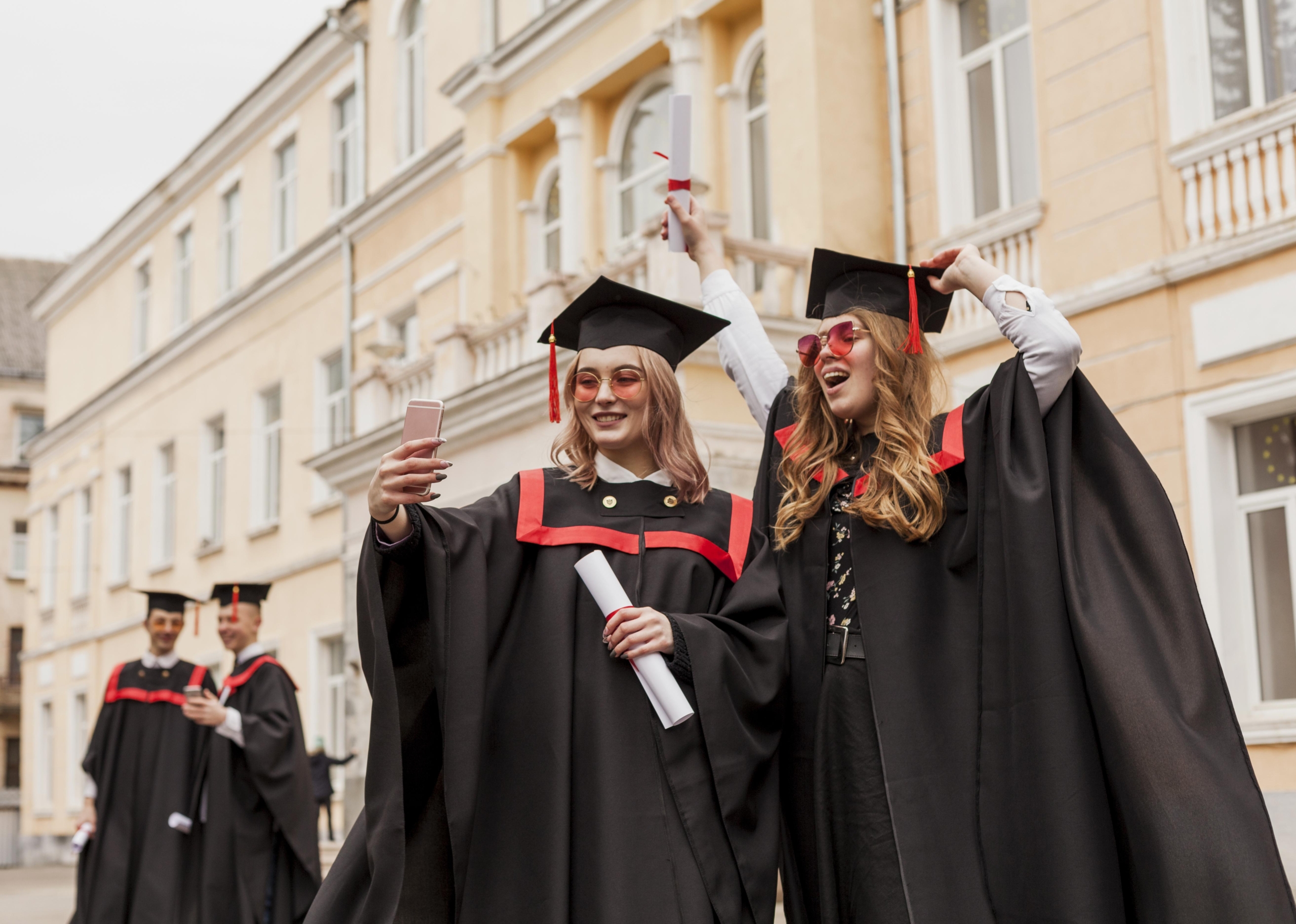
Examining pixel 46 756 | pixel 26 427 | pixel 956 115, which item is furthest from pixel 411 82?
pixel 26 427

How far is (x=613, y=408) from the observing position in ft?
13.4

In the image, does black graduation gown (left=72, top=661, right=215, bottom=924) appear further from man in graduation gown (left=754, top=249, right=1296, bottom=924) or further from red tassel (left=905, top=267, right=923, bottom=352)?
red tassel (left=905, top=267, right=923, bottom=352)

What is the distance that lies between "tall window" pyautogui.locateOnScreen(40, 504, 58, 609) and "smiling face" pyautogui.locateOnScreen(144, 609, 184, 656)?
2512 cm

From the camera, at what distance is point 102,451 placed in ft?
101

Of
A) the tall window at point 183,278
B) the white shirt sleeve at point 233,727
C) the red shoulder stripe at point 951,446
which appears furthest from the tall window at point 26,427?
the red shoulder stripe at point 951,446

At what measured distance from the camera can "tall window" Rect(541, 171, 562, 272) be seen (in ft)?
58.2

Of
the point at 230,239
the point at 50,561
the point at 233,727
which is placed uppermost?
the point at 230,239

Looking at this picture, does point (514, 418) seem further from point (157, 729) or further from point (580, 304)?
point (580, 304)

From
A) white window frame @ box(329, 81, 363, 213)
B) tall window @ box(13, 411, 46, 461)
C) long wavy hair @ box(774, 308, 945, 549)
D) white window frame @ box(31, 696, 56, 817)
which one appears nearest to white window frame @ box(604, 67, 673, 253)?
white window frame @ box(329, 81, 363, 213)

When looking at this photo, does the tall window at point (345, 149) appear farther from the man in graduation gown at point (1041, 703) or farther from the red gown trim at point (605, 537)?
the man in graduation gown at point (1041, 703)

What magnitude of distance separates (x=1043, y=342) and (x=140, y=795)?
7228 mm

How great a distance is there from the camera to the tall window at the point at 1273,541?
9.79 metres

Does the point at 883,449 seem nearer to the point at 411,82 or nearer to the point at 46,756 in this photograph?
the point at 411,82

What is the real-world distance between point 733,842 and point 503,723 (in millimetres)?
656
